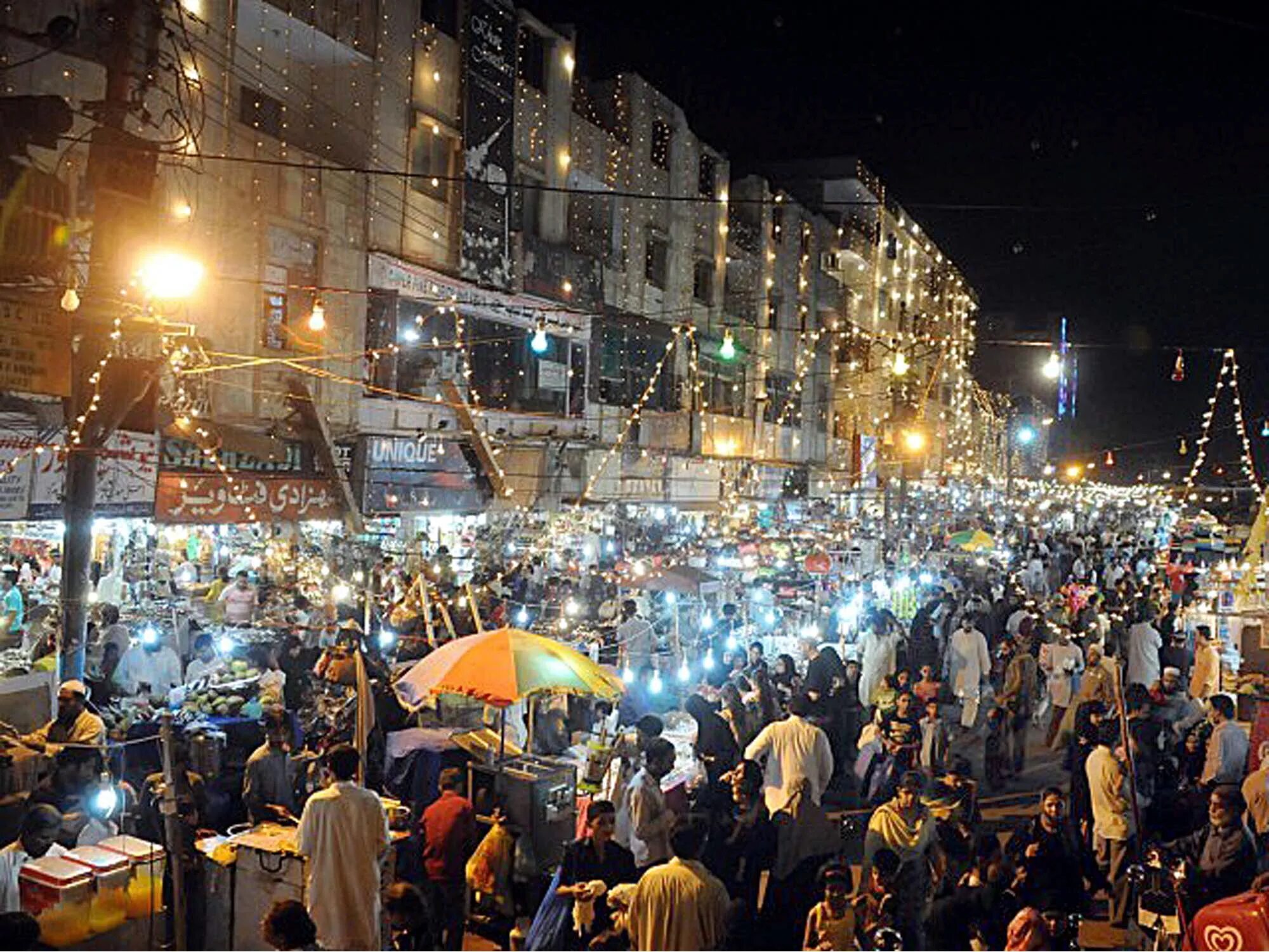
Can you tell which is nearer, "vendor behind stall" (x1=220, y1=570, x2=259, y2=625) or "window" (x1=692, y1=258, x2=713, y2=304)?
"vendor behind stall" (x1=220, y1=570, x2=259, y2=625)

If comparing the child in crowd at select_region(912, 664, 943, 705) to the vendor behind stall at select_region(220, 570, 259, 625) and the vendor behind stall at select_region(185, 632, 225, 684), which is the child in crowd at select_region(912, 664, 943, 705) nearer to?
the vendor behind stall at select_region(185, 632, 225, 684)

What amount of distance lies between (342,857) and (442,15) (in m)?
18.4

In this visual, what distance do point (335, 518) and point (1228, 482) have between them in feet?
192

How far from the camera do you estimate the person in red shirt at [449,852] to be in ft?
22.8

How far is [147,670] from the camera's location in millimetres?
11820

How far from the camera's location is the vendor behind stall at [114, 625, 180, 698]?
11.6m

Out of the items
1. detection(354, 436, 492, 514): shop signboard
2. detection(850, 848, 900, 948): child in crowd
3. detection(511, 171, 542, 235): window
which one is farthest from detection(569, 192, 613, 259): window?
detection(850, 848, 900, 948): child in crowd

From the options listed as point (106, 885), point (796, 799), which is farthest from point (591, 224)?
point (106, 885)

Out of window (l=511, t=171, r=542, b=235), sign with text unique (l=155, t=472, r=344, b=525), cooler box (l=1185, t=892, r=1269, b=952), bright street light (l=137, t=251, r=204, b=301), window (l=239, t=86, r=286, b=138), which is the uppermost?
window (l=511, t=171, r=542, b=235)

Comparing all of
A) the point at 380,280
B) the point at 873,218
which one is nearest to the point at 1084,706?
the point at 380,280

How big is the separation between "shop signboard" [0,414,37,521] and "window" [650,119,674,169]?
20099 millimetres

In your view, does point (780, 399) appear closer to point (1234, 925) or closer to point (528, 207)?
point (528, 207)

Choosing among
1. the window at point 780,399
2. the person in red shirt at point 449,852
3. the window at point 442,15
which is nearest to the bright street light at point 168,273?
the person in red shirt at point 449,852

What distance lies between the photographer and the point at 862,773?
9.97 metres
